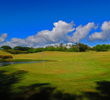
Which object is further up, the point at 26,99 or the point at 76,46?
the point at 76,46

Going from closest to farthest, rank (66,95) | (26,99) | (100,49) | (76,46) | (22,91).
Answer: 1. (26,99)
2. (66,95)
3. (22,91)
4. (100,49)
5. (76,46)

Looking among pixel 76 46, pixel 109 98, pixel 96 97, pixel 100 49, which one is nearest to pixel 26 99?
pixel 96 97

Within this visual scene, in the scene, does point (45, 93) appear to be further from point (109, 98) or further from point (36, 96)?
point (109, 98)

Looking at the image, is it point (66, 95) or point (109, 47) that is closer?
point (66, 95)

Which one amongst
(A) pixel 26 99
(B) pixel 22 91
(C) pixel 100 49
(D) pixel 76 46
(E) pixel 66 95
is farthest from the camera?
(D) pixel 76 46

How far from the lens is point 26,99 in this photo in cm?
715

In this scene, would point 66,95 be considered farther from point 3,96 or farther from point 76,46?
point 76,46

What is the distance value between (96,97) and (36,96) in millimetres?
3775

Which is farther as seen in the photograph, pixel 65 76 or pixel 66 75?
pixel 66 75

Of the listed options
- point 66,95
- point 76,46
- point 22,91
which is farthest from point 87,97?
point 76,46

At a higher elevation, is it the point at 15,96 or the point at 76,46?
the point at 76,46

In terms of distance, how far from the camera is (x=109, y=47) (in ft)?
401

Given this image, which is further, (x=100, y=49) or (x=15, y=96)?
(x=100, y=49)

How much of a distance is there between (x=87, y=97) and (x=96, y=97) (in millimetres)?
566
